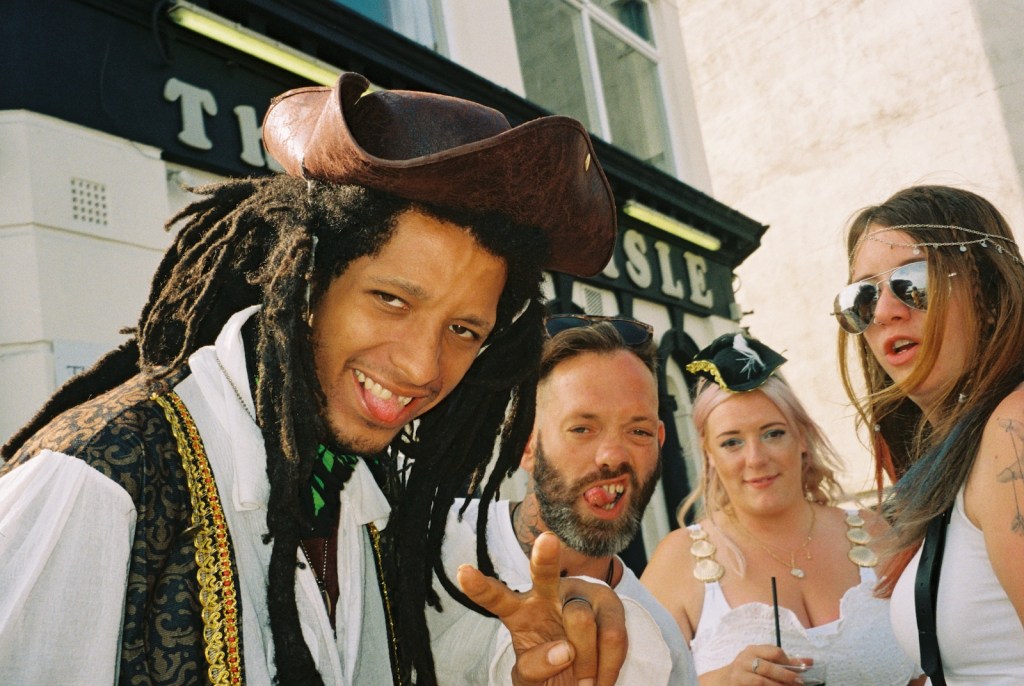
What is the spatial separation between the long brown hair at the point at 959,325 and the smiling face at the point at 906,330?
0.05 ft

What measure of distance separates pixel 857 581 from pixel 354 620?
2.44 m

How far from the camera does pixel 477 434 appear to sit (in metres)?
2.33

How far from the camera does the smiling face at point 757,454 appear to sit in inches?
145

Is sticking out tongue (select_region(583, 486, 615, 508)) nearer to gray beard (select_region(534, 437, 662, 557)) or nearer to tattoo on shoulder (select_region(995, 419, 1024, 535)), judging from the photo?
gray beard (select_region(534, 437, 662, 557))

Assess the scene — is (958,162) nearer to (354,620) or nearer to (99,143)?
(99,143)

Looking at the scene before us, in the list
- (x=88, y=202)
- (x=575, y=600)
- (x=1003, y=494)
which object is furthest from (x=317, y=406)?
(x=88, y=202)

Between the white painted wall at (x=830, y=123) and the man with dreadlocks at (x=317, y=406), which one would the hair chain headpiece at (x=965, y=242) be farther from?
the white painted wall at (x=830, y=123)

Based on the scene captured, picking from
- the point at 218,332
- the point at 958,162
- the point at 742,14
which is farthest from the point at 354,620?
the point at 742,14

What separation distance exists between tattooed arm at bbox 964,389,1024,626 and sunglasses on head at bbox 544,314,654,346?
1.49 meters

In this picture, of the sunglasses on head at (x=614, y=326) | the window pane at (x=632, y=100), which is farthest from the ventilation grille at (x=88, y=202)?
the window pane at (x=632, y=100)

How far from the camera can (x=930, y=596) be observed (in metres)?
2.22

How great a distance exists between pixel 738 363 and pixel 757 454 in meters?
0.43

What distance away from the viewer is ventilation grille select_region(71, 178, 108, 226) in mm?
4215

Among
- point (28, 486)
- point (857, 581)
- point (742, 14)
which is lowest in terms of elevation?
point (857, 581)
